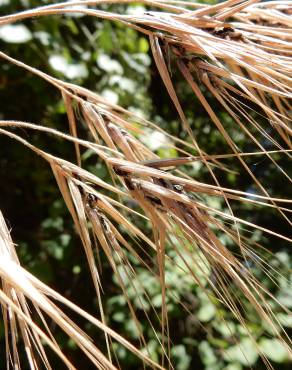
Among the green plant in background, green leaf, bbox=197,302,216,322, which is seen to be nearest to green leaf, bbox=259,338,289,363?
the green plant in background

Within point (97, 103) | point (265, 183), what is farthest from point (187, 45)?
point (265, 183)

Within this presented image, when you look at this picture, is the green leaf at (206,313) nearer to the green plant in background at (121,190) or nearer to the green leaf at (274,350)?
the green plant in background at (121,190)

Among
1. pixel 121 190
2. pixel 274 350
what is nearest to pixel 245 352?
Answer: pixel 274 350

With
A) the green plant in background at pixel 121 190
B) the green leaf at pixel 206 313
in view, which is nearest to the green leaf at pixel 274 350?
the green plant in background at pixel 121 190

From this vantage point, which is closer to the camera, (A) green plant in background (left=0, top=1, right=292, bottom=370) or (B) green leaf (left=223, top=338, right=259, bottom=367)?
(A) green plant in background (left=0, top=1, right=292, bottom=370)

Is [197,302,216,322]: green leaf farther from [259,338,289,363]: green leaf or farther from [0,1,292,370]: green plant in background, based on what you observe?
[259,338,289,363]: green leaf

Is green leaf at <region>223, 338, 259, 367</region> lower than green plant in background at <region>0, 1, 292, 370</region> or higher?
lower

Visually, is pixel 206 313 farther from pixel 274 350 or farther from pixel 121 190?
pixel 121 190

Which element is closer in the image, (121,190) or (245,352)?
(121,190)

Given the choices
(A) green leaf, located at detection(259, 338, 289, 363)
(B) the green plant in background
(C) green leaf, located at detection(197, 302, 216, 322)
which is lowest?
(A) green leaf, located at detection(259, 338, 289, 363)

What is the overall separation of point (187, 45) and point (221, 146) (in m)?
1.87

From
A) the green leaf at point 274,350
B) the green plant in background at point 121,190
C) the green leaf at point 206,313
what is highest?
the green plant in background at point 121,190

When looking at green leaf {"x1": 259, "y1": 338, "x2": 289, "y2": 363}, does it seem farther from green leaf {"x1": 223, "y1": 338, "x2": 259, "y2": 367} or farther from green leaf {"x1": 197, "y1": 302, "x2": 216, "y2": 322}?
green leaf {"x1": 197, "y1": 302, "x2": 216, "y2": 322}

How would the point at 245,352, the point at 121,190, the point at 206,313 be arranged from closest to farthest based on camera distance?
1. the point at 121,190
2. the point at 245,352
3. the point at 206,313
